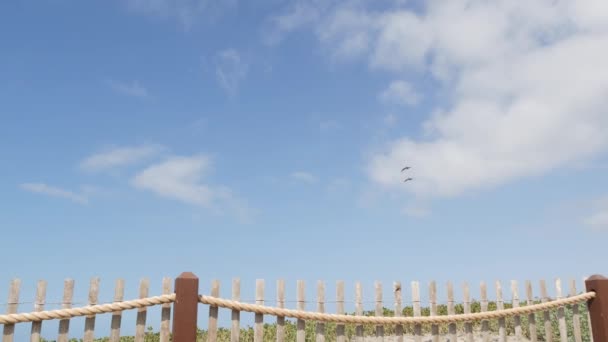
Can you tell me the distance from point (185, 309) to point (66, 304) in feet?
5.00

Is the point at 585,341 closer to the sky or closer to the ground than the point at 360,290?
closer to the ground

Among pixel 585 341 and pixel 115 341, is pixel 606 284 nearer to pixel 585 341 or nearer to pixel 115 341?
pixel 585 341

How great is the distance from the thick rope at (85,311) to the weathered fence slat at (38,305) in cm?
8

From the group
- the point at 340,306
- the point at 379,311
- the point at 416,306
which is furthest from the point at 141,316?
the point at 416,306

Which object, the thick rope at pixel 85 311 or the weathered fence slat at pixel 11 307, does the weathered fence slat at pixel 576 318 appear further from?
the weathered fence slat at pixel 11 307

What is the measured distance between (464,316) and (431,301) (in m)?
0.70

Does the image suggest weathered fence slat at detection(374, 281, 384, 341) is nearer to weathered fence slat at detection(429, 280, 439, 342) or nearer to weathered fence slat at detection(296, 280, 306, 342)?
weathered fence slat at detection(429, 280, 439, 342)

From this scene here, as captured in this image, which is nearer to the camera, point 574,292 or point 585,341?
point 574,292

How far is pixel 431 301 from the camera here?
31.8 ft

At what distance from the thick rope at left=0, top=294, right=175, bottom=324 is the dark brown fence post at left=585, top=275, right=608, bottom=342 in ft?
27.2

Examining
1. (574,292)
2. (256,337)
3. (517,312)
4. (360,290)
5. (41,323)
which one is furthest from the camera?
(574,292)

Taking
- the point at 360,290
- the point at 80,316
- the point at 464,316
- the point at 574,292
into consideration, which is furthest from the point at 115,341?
the point at 574,292

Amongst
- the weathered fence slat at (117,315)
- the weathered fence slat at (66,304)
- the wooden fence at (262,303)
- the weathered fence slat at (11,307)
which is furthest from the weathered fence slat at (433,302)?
the weathered fence slat at (11,307)

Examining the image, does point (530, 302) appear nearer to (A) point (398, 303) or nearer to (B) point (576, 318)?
(B) point (576, 318)
